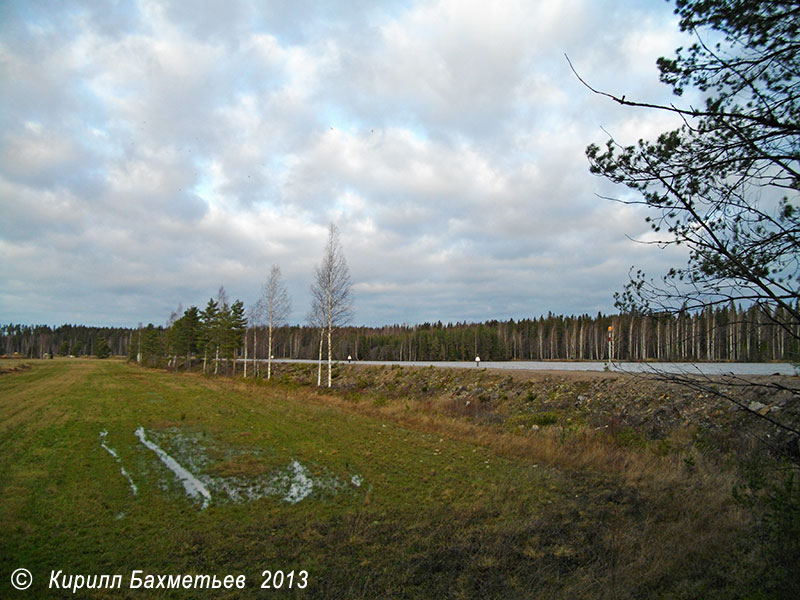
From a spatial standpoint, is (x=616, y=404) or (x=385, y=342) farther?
(x=385, y=342)

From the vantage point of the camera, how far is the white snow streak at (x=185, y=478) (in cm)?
809

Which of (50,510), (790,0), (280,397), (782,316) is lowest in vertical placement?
(280,397)


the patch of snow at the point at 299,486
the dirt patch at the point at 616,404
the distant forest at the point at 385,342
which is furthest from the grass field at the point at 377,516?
the distant forest at the point at 385,342

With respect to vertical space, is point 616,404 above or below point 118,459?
above

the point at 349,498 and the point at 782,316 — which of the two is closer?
the point at 782,316

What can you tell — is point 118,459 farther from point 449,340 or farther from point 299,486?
point 449,340

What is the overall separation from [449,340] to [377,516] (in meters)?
93.2

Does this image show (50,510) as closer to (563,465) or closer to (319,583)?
(319,583)

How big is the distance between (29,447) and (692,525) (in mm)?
15398

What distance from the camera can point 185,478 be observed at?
9102mm

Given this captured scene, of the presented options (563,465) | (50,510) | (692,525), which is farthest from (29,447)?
(692,525)

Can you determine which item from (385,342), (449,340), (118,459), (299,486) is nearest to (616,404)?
(299,486)

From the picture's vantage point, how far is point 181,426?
15.5 metres

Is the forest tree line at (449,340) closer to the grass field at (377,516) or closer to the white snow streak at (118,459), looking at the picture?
the grass field at (377,516)
